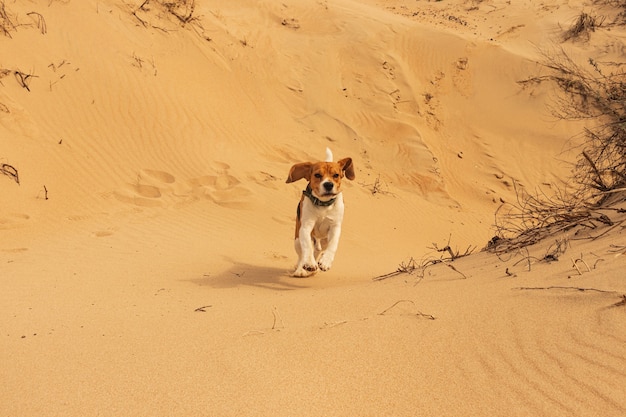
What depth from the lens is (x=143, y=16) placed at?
497 inches

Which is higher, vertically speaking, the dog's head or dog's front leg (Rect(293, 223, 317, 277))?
the dog's head

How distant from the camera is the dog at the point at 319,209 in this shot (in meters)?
4.72

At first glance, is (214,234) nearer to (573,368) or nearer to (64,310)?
(64,310)

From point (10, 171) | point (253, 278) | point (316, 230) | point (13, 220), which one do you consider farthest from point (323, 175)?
point (10, 171)

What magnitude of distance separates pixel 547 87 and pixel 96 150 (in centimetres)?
1287

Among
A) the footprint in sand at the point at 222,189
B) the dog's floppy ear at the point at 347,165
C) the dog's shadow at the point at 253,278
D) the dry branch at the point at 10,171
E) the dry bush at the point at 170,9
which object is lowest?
the dog's shadow at the point at 253,278

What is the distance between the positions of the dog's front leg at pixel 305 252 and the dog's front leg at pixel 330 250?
0.09m

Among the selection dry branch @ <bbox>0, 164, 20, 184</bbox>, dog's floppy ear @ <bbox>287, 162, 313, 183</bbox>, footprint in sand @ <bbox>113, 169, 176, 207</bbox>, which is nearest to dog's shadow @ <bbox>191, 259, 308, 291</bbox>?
dog's floppy ear @ <bbox>287, 162, 313, 183</bbox>

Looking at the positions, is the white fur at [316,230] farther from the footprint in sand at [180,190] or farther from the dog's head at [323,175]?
the footprint in sand at [180,190]

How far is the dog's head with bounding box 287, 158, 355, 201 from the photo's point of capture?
4715 millimetres

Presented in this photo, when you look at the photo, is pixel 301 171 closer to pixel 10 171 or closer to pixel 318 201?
pixel 318 201

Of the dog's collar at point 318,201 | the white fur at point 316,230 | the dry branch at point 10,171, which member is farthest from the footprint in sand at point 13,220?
the dog's collar at point 318,201

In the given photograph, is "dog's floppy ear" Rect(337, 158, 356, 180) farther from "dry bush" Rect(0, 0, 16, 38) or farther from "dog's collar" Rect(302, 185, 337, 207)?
Result: "dry bush" Rect(0, 0, 16, 38)

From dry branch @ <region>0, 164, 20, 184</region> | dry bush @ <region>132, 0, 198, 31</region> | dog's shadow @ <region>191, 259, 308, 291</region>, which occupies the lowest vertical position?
dog's shadow @ <region>191, 259, 308, 291</region>
